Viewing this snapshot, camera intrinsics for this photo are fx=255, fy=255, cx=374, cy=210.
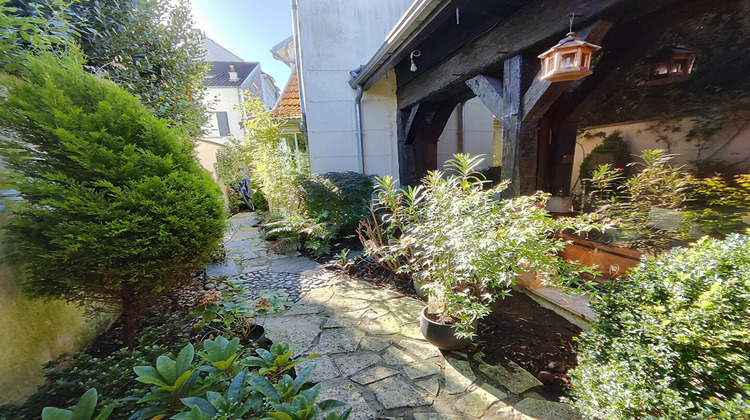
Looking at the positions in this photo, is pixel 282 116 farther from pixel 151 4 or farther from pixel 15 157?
pixel 15 157

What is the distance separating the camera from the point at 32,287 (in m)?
1.31

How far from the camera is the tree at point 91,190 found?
4.12 ft

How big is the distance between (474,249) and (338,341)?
4.28ft

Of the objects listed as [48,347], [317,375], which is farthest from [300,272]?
[48,347]

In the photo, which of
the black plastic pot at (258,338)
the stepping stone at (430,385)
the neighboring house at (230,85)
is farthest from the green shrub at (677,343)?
the neighboring house at (230,85)

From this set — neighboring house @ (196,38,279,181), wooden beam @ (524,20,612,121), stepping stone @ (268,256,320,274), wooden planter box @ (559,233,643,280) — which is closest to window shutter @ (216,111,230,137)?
neighboring house @ (196,38,279,181)

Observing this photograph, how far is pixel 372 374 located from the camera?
5.59 feet

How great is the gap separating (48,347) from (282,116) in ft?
17.0

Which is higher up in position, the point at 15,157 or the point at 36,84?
the point at 36,84

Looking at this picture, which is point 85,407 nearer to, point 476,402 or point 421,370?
point 421,370

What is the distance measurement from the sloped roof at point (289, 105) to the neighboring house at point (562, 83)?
5.22 ft

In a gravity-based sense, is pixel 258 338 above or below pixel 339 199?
below

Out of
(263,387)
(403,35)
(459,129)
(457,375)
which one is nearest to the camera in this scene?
(263,387)

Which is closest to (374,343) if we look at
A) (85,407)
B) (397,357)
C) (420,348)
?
(397,357)
